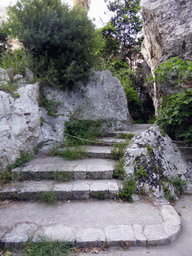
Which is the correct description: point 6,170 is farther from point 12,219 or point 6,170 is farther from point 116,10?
point 116,10

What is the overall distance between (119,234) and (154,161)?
5.50 ft

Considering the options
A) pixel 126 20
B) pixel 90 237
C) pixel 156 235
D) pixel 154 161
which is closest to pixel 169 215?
pixel 156 235

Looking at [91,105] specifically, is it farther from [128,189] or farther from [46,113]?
[128,189]

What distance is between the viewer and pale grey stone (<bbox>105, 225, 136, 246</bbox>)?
7.79 ft

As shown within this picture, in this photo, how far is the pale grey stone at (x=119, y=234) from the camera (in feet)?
7.79

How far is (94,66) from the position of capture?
6766 millimetres

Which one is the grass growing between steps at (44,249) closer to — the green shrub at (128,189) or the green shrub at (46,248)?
the green shrub at (46,248)

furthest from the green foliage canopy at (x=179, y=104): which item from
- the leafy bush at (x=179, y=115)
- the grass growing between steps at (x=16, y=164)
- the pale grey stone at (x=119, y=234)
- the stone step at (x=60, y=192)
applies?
the grass growing between steps at (x=16, y=164)

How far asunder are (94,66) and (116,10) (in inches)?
272

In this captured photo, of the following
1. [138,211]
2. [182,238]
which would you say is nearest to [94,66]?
[138,211]

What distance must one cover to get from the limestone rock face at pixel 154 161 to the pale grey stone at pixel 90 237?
1.24 metres

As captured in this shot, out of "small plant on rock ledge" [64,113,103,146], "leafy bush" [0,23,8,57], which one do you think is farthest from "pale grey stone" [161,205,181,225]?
"leafy bush" [0,23,8,57]

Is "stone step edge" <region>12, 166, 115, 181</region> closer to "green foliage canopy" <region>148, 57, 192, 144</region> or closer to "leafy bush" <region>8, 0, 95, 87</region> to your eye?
"green foliage canopy" <region>148, 57, 192, 144</region>

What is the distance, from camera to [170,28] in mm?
5043
